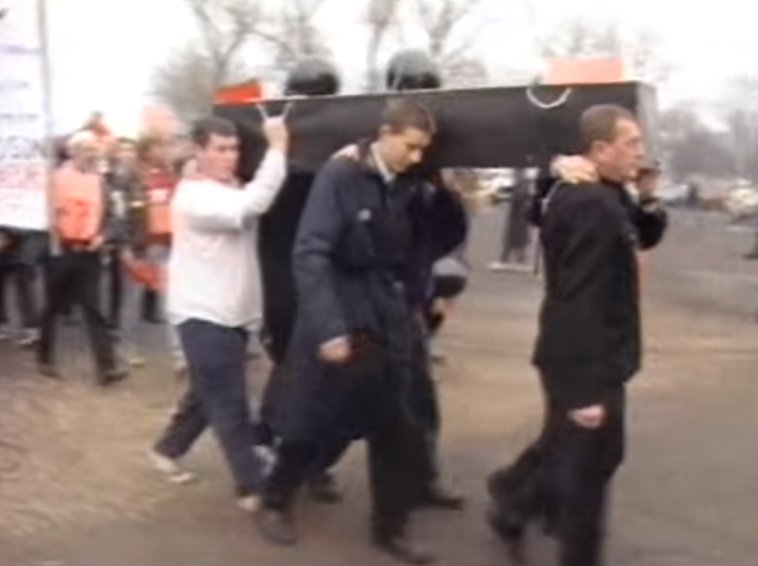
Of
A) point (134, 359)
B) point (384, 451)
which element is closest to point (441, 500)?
point (384, 451)

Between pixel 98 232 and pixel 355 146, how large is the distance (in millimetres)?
4272

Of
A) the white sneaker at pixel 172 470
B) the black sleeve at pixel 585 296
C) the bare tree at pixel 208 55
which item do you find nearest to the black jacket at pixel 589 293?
the black sleeve at pixel 585 296

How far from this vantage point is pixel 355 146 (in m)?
6.51

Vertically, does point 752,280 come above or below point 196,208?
below

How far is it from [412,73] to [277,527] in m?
1.88

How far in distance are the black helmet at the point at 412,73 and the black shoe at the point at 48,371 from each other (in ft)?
12.7

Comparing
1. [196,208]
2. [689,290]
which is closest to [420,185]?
[196,208]

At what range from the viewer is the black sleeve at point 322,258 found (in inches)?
243

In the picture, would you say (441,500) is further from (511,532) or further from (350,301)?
(350,301)

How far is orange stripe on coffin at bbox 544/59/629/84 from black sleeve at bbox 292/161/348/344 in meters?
0.82

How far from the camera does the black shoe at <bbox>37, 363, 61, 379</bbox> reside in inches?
413

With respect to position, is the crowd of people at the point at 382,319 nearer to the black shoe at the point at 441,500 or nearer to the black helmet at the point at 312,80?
the black shoe at the point at 441,500

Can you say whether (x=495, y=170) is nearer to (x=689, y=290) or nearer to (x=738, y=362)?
(x=738, y=362)

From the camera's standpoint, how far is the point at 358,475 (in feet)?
26.0
